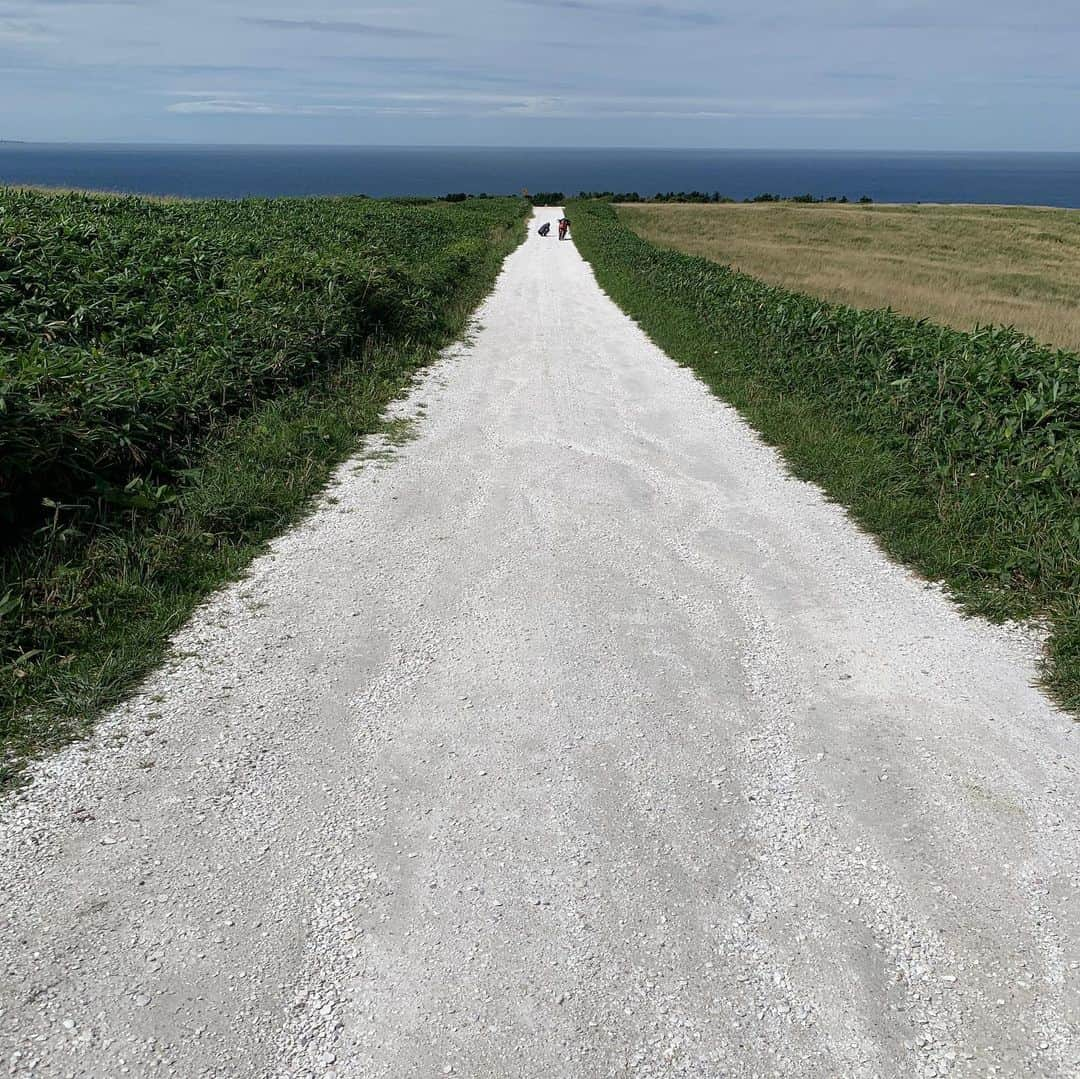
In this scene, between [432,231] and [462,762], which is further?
[432,231]

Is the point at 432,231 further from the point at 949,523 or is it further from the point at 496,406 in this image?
the point at 949,523

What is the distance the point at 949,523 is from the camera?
7.12 metres

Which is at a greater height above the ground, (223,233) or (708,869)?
(223,233)

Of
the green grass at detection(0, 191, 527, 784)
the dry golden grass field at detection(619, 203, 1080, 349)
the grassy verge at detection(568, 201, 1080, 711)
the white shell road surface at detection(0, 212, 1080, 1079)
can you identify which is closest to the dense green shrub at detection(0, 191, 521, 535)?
the green grass at detection(0, 191, 527, 784)

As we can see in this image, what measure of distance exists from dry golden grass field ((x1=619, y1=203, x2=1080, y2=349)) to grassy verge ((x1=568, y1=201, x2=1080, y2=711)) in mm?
9307

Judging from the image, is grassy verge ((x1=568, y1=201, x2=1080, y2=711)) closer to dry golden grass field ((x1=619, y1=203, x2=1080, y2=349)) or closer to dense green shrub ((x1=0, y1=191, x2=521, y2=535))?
dense green shrub ((x1=0, y1=191, x2=521, y2=535))

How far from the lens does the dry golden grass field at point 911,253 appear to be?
25.2 meters

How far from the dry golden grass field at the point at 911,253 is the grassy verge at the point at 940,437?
9307 millimetres

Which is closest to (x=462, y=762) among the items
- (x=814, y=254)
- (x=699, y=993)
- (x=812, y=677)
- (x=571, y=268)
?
(x=699, y=993)

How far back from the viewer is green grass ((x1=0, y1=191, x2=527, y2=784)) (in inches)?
199

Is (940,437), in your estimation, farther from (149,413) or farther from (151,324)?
(151,324)

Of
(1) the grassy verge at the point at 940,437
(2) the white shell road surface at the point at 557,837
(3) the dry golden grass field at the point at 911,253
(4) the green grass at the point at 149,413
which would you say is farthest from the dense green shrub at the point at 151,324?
(3) the dry golden grass field at the point at 911,253

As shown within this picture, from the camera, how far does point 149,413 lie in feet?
25.6

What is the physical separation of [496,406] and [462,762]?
7535 millimetres
